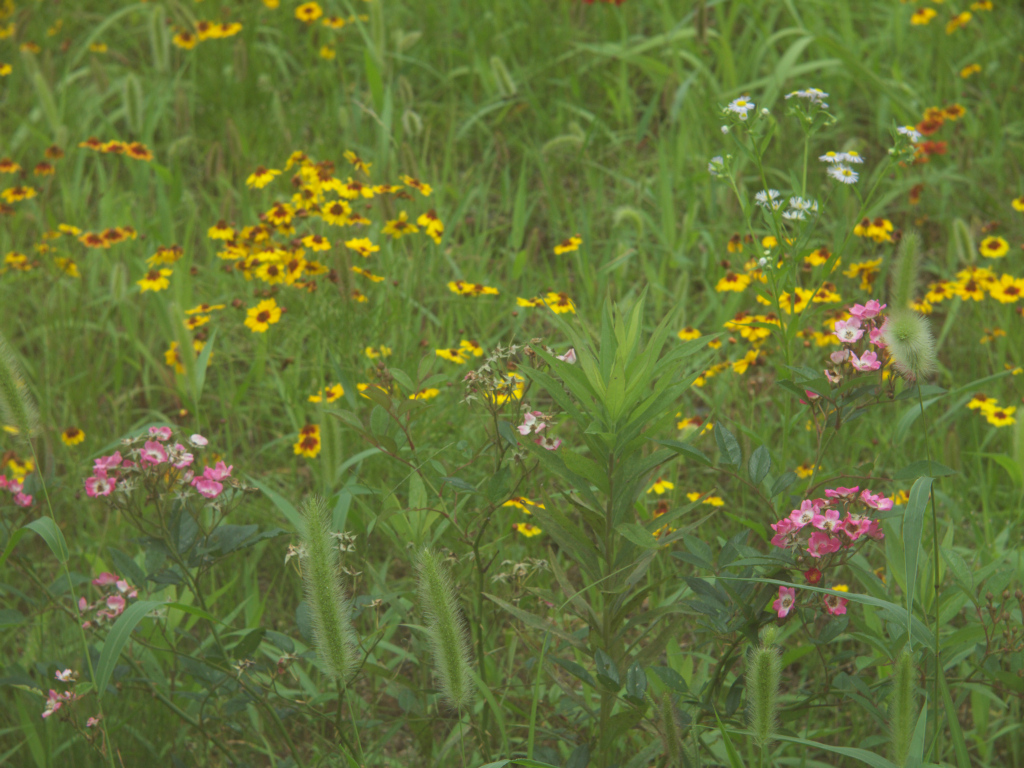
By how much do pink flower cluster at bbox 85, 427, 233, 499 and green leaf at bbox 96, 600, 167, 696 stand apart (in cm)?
25

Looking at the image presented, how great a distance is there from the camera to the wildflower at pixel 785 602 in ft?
4.26

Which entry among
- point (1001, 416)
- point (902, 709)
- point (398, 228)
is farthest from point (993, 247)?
point (902, 709)

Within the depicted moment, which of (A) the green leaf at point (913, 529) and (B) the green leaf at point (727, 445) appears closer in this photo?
(A) the green leaf at point (913, 529)

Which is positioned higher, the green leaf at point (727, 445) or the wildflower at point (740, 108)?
the wildflower at point (740, 108)

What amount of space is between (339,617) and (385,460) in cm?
94

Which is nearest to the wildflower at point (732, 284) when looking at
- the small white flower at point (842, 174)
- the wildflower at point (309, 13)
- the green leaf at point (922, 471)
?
the small white flower at point (842, 174)

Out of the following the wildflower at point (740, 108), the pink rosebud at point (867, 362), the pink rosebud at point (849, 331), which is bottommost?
the pink rosebud at point (867, 362)

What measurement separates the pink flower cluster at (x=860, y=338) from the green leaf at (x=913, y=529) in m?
0.19

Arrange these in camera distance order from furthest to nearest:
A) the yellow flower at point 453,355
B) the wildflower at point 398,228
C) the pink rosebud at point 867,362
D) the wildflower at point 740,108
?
1. the wildflower at point 398,228
2. the yellow flower at point 453,355
3. the wildflower at point 740,108
4. the pink rosebud at point 867,362

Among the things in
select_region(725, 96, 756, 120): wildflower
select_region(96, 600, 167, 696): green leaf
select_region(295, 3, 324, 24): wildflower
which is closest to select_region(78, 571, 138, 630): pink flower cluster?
select_region(96, 600, 167, 696): green leaf

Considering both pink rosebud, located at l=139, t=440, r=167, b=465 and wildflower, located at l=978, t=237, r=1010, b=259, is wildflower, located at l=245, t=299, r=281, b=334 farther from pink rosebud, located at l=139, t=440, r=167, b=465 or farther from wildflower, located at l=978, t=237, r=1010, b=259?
wildflower, located at l=978, t=237, r=1010, b=259

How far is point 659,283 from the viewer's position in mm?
2719

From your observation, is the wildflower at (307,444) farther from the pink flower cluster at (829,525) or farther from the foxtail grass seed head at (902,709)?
the foxtail grass seed head at (902,709)

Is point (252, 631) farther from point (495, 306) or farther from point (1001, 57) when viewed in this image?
point (1001, 57)
